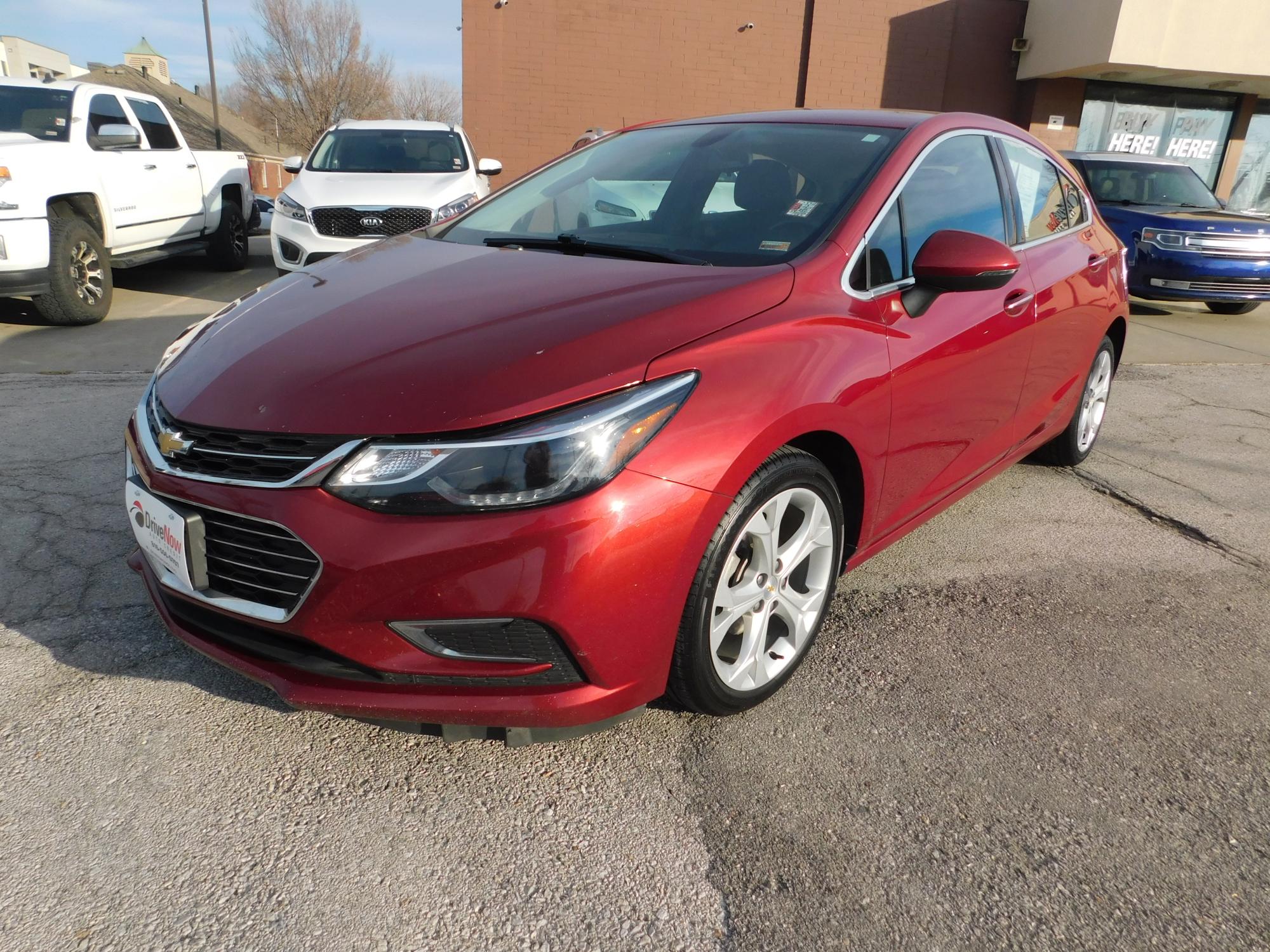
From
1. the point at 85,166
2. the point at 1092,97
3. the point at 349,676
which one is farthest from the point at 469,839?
the point at 1092,97

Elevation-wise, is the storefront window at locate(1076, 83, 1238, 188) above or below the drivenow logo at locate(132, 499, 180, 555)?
above

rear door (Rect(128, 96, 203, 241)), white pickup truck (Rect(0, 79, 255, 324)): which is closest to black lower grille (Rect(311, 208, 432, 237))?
white pickup truck (Rect(0, 79, 255, 324))

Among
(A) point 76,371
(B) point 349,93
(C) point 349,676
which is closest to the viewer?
(C) point 349,676

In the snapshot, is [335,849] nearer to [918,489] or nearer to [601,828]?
[601,828]

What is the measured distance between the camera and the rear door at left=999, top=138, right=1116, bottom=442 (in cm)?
340

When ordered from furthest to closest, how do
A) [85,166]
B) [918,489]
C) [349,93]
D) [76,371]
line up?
[349,93] → [85,166] → [76,371] → [918,489]

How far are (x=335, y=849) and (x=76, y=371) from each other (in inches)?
196

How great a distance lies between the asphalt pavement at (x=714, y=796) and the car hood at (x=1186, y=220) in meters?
7.30

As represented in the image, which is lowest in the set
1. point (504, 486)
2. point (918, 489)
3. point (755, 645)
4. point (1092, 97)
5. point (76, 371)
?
point (76, 371)

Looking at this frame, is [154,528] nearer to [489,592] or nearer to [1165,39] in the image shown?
[489,592]

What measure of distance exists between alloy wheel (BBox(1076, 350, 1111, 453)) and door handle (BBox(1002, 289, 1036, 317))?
3.72 ft

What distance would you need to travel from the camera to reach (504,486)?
6.00 ft

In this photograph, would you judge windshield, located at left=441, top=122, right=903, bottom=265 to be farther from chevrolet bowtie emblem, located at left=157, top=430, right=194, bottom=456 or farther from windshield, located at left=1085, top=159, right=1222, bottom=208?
windshield, located at left=1085, top=159, right=1222, bottom=208

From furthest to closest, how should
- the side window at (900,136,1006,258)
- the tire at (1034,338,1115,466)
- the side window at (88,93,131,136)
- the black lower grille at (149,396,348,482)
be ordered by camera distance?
the side window at (88,93,131,136)
the tire at (1034,338,1115,466)
the side window at (900,136,1006,258)
the black lower grille at (149,396,348,482)
